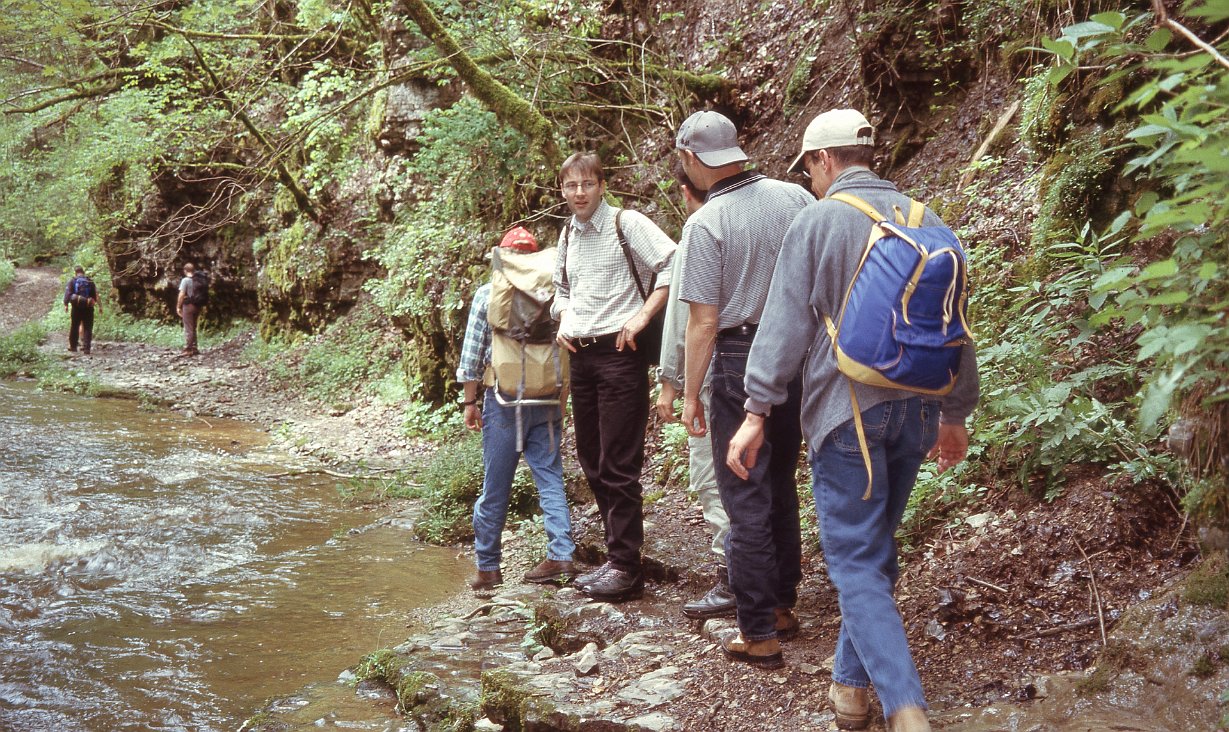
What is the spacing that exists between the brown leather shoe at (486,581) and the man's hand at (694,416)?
2319mm

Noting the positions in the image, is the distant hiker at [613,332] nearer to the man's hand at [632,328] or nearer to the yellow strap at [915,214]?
the man's hand at [632,328]

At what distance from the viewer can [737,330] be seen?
3676 millimetres

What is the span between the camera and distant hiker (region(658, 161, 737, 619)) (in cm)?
392

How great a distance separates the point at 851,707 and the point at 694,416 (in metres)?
1.28

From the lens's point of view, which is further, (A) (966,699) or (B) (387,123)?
(B) (387,123)

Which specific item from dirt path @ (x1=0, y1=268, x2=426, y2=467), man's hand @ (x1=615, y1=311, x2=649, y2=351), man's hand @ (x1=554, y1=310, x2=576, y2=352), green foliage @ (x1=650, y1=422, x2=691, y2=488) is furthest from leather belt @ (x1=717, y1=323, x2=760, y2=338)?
dirt path @ (x1=0, y1=268, x2=426, y2=467)

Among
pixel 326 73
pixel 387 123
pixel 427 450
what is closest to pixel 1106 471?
pixel 427 450

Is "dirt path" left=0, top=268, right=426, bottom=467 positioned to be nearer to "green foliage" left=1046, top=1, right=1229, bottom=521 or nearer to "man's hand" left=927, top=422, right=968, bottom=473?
"man's hand" left=927, top=422, right=968, bottom=473

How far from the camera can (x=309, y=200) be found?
17438 mm

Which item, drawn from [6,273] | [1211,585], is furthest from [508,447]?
[6,273]

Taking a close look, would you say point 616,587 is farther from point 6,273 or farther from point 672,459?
point 6,273

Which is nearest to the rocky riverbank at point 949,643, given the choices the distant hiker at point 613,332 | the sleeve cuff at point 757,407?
the distant hiker at point 613,332

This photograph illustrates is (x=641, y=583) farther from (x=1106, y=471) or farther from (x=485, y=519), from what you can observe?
(x=1106, y=471)

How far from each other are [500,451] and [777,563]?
2.19 m
